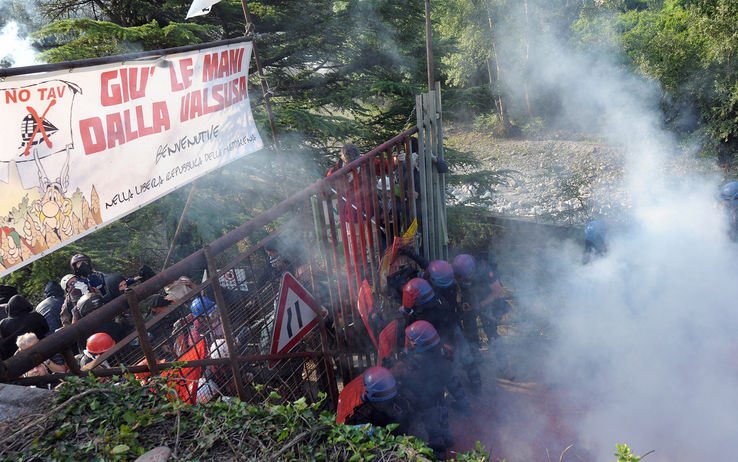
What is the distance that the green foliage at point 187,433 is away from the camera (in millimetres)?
1843

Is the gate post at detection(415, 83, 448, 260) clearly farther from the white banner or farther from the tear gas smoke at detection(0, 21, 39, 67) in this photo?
the tear gas smoke at detection(0, 21, 39, 67)

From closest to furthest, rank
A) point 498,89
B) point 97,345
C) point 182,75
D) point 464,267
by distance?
point 182,75
point 97,345
point 464,267
point 498,89

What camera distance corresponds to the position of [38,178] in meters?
2.74

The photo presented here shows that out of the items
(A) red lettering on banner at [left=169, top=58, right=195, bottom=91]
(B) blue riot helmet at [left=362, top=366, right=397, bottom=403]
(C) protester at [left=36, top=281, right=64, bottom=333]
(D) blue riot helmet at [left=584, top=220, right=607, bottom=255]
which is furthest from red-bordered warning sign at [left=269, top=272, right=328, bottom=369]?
(D) blue riot helmet at [left=584, top=220, right=607, bottom=255]

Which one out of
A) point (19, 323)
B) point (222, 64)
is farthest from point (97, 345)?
point (222, 64)

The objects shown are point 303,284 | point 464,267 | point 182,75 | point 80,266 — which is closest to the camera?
point 182,75

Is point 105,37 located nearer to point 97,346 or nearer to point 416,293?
point 97,346

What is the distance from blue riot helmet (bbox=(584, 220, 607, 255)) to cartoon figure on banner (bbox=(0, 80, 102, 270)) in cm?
595

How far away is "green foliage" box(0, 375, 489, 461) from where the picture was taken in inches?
72.6

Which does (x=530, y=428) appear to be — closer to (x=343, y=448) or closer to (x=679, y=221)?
(x=343, y=448)

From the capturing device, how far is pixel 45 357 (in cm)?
188

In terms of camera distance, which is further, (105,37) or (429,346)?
(105,37)

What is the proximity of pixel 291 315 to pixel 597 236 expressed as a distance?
4.79 metres

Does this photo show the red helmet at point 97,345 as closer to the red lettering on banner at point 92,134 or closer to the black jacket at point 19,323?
the black jacket at point 19,323
